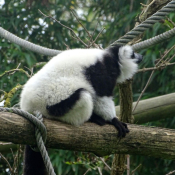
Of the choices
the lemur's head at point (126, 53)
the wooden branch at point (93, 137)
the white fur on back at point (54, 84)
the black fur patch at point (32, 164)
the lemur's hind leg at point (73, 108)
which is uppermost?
the lemur's head at point (126, 53)

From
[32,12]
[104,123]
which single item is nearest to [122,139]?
[104,123]

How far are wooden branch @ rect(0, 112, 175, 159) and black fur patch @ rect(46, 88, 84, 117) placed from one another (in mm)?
101

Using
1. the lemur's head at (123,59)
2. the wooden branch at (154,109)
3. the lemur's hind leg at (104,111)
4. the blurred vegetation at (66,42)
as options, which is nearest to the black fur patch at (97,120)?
the lemur's hind leg at (104,111)

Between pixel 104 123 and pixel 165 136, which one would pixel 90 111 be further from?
pixel 165 136

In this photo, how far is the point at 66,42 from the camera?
738 centimetres

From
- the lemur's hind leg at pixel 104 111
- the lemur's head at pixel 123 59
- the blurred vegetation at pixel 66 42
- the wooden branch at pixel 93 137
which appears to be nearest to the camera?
the wooden branch at pixel 93 137

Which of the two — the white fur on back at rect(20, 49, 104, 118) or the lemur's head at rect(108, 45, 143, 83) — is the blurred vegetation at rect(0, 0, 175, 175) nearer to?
the lemur's head at rect(108, 45, 143, 83)

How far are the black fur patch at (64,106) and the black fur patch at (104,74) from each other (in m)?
0.24

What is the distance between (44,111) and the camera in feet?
9.85

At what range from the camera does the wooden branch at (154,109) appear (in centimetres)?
433

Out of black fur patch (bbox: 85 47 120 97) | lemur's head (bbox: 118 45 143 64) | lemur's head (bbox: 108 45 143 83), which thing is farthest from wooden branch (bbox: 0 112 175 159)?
lemur's head (bbox: 118 45 143 64)

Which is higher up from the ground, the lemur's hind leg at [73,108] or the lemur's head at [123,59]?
the lemur's head at [123,59]

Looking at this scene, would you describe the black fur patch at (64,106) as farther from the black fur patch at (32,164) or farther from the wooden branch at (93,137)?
the black fur patch at (32,164)

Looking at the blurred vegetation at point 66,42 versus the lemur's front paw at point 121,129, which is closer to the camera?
the lemur's front paw at point 121,129
